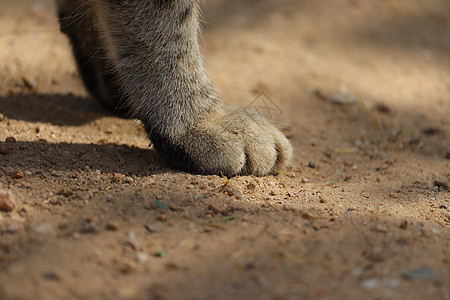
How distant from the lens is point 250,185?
2.23 metres

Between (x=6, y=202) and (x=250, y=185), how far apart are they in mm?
1023

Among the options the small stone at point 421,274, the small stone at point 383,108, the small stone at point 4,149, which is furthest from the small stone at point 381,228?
the small stone at point 383,108

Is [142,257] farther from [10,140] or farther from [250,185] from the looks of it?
[10,140]

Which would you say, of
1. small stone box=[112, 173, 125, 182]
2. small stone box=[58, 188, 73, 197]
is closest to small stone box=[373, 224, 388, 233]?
small stone box=[112, 173, 125, 182]

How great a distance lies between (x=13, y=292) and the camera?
54.1 inches

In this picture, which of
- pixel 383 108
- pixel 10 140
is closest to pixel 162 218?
pixel 10 140

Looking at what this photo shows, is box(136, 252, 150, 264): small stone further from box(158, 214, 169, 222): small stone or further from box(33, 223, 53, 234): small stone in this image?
box(33, 223, 53, 234): small stone

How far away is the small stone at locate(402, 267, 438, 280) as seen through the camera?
155 cm

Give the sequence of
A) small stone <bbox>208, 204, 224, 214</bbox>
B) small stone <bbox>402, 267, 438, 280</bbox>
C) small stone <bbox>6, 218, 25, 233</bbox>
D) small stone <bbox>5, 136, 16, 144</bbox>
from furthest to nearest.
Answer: small stone <bbox>5, 136, 16, 144</bbox> → small stone <bbox>208, 204, 224, 214</bbox> → small stone <bbox>6, 218, 25, 233</bbox> → small stone <bbox>402, 267, 438, 280</bbox>

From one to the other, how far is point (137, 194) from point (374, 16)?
12.3ft

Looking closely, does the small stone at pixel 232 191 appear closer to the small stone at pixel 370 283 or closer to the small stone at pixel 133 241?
the small stone at pixel 133 241

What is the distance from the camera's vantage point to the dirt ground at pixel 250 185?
1.51 m

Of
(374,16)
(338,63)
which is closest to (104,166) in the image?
(338,63)

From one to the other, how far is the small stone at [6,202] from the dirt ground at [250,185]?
21 mm
